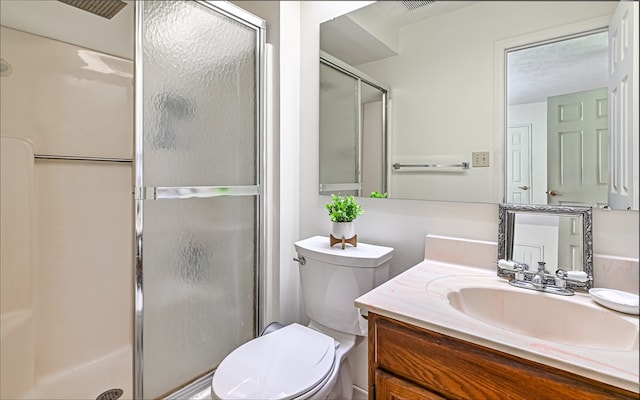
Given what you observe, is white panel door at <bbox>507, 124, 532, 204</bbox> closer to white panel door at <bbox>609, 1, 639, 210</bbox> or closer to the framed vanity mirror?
the framed vanity mirror

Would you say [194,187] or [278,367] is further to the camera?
[194,187]

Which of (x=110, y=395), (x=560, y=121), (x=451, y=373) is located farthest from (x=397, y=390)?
(x=110, y=395)

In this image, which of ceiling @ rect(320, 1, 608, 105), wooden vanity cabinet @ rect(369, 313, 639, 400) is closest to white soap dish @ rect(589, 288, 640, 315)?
wooden vanity cabinet @ rect(369, 313, 639, 400)

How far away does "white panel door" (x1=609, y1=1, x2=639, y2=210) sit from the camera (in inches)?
32.4

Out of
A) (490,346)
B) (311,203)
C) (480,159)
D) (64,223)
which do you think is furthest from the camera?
(311,203)

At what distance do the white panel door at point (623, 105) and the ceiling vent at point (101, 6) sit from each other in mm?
1971

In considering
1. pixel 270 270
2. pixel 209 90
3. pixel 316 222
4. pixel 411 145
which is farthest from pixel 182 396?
pixel 411 145

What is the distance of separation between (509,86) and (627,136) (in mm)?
351

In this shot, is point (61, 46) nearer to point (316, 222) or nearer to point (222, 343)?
point (316, 222)

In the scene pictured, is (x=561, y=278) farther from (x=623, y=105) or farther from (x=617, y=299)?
(x=623, y=105)

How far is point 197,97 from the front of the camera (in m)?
1.41

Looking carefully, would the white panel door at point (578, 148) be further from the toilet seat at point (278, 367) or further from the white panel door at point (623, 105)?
the toilet seat at point (278, 367)

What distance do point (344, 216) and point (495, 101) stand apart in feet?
2.35

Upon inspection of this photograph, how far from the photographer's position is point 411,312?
2.70ft
